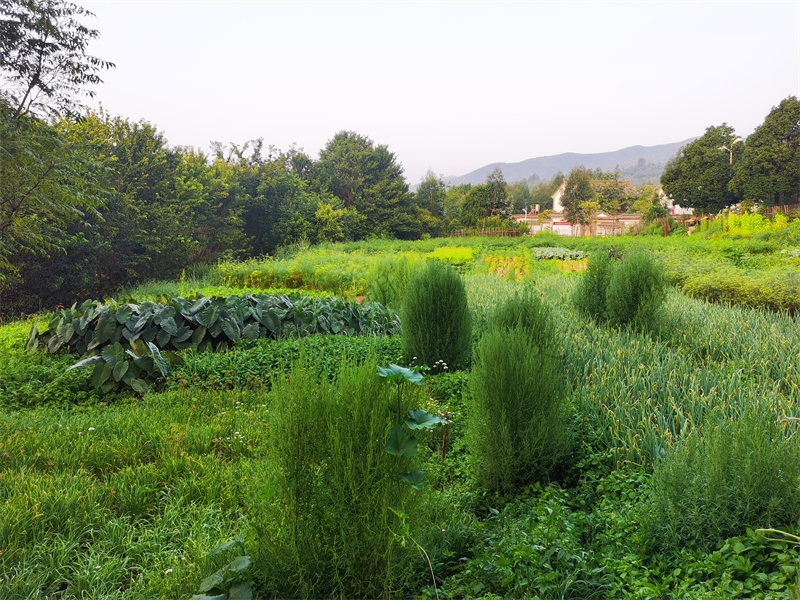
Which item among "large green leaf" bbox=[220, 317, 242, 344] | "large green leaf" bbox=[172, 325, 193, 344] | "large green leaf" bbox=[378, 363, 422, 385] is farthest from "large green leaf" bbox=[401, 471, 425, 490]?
"large green leaf" bbox=[172, 325, 193, 344]

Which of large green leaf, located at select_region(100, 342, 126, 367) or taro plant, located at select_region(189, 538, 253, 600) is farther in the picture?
large green leaf, located at select_region(100, 342, 126, 367)

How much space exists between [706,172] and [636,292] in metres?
19.3

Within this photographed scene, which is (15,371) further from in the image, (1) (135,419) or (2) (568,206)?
(2) (568,206)

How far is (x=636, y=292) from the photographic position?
15.9 ft

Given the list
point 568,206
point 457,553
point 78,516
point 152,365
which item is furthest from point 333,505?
point 568,206

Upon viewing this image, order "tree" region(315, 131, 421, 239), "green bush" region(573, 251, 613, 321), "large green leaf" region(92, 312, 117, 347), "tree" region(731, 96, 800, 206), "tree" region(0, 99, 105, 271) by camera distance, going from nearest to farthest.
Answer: "large green leaf" region(92, 312, 117, 347), "green bush" region(573, 251, 613, 321), "tree" region(0, 99, 105, 271), "tree" region(731, 96, 800, 206), "tree" region(315, 131, 421, 239)

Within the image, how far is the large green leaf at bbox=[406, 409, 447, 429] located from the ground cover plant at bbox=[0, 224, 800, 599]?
4 centimetres

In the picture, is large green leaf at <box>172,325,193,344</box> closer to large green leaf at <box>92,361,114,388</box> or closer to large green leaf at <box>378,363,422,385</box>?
large green leaf at <box>92,361,114,388</box>

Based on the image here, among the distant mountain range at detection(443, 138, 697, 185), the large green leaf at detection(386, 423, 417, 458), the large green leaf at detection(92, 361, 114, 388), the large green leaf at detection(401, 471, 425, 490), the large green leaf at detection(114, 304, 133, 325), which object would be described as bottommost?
the large green leaf at detection(92, 361, 114, 388)

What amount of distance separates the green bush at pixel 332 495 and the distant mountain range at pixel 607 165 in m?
26.3

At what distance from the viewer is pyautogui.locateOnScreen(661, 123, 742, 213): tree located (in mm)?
19516

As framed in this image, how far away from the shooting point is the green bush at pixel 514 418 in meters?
2.27

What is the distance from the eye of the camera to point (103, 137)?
1332 centimetres

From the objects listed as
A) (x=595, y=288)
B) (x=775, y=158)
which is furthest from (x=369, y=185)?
(x=595, y=288)
